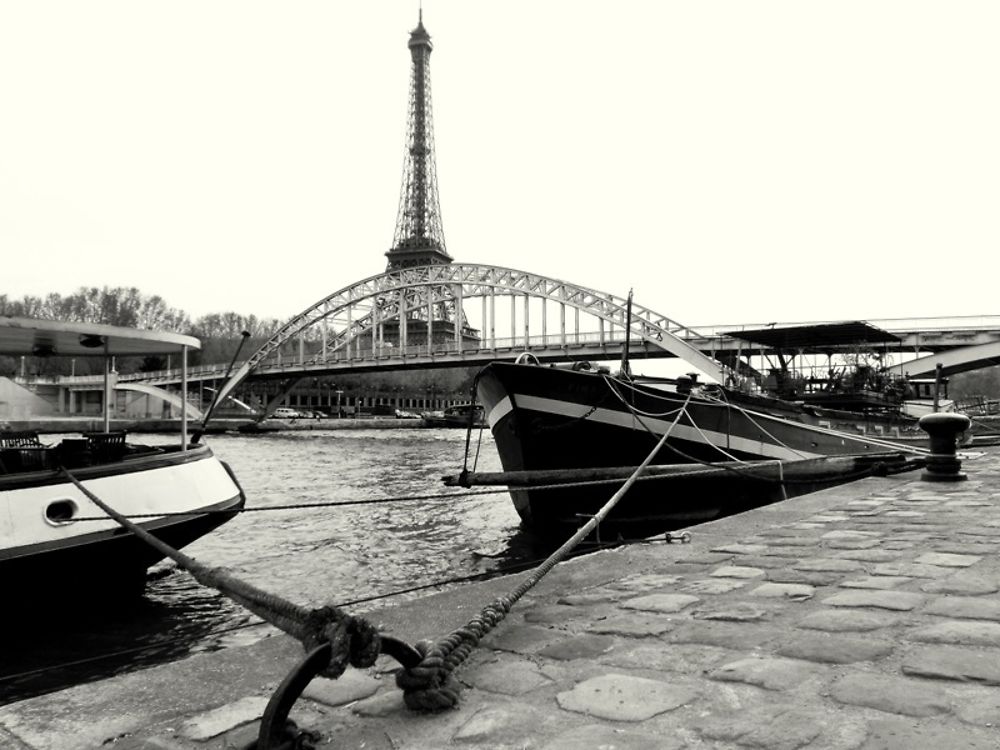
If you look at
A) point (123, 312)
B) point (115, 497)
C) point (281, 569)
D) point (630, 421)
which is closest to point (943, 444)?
point (630, 421)

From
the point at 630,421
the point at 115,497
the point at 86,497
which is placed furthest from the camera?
the point at 630,421

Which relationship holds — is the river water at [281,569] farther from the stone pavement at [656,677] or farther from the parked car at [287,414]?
the parked car at [287,414]

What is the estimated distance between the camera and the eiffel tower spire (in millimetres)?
101625

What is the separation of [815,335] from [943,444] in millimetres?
9612

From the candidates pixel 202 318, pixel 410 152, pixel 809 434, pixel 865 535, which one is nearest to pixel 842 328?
pixel 809 434

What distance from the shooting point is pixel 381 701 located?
8.21 feet

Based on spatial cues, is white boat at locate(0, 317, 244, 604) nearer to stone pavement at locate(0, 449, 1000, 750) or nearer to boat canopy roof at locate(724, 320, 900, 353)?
stone pavement at locate(0, 449, 1000, 750)

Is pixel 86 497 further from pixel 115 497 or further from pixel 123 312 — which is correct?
pixel 123 312

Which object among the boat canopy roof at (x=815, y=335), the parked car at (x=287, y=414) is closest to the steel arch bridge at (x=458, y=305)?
the parked car at (x=287, y=414)

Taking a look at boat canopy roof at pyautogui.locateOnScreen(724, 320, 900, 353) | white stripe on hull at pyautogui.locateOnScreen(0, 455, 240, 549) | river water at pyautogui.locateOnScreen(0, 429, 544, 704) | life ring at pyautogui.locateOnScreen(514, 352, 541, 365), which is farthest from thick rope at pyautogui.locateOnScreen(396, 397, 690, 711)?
boat canopy roof at pyautogui.locateOnScreen(724, 320, 900, 353)

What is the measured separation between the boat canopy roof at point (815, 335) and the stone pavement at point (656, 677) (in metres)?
13.4

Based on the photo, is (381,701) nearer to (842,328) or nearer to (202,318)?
(842,328)

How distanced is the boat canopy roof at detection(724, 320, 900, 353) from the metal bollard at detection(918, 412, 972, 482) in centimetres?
758

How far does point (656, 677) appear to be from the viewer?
2.61 meters
